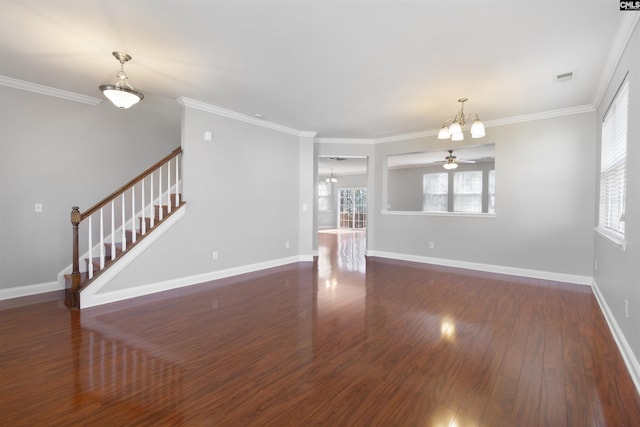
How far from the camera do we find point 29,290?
394 centimetres

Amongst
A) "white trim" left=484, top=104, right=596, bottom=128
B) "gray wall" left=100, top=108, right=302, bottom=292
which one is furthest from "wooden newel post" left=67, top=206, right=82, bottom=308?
"white trim" left=484, top=104, right=596, bottom=128

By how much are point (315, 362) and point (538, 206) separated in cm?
457

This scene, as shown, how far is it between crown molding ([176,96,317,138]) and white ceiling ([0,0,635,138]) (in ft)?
0.60

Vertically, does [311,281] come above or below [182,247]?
below

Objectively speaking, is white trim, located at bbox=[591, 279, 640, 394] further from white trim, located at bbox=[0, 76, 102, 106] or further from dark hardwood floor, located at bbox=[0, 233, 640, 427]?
white trim, located at bbox=[0, 76, 102, 106]

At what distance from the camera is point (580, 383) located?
6.67 feet

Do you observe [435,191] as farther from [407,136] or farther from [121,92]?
[121,92]

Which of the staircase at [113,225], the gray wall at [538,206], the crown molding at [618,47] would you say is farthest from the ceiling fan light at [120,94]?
the gray wall at [538,206]

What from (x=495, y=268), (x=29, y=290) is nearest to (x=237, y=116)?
(x=29, y=290)

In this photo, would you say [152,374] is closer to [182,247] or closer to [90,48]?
[182,247]

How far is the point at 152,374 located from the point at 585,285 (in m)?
5.60

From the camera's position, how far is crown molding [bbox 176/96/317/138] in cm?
438

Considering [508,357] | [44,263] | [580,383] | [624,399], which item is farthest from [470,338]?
[44,263]

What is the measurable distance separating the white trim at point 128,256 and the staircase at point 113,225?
3 centimetres
